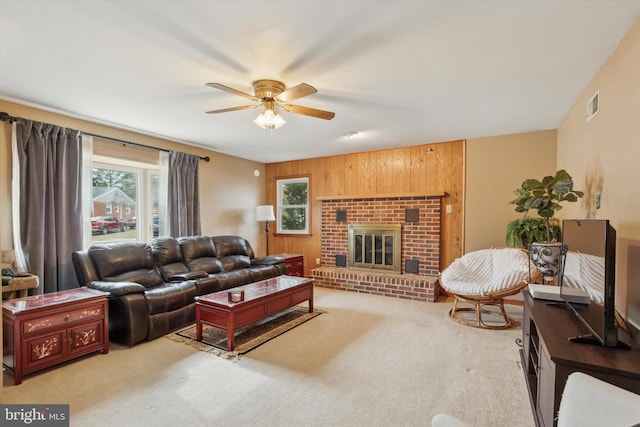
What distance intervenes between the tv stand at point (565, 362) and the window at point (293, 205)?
4669mm

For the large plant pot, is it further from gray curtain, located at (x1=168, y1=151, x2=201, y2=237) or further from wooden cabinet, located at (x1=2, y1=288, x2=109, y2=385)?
gray curtain, located at (x1=168, y1=151, x2=201, y2=237)

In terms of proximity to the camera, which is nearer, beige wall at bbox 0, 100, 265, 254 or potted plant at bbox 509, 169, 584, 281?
potted plant at bbox 509, 169, 584, 281

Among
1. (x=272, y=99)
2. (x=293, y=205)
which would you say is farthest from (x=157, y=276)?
(x=293, y=205)

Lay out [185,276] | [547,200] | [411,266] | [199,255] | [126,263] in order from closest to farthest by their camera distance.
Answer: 1. [547,200]
2. [126,263]
3. [185,276]
4. [199,255]
5. [411,266]

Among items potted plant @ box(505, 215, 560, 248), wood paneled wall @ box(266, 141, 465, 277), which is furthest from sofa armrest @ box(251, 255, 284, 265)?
potted plant @ box(505, 215, 560, 248)

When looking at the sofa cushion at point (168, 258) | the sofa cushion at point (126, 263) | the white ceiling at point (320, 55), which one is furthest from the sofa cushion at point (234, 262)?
the white ceiling at point (320, 55)

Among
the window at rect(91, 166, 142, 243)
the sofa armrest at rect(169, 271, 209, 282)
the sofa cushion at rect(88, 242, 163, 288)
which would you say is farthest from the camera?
the window at rect(91, 166, 142, 243)

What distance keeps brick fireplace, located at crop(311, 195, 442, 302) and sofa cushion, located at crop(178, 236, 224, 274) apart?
1.85 meters

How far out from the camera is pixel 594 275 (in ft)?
5.37

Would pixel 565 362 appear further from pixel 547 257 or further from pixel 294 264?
pixel 294 264

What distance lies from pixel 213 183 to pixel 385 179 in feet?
9.96

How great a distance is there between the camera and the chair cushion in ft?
10.7

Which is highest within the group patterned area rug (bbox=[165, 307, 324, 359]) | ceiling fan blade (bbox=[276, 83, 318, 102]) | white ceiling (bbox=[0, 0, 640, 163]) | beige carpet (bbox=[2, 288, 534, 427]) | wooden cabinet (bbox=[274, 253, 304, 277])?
white ceiling (bbox=[0, 0, 640, 163])

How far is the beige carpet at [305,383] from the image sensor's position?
1860 mm
